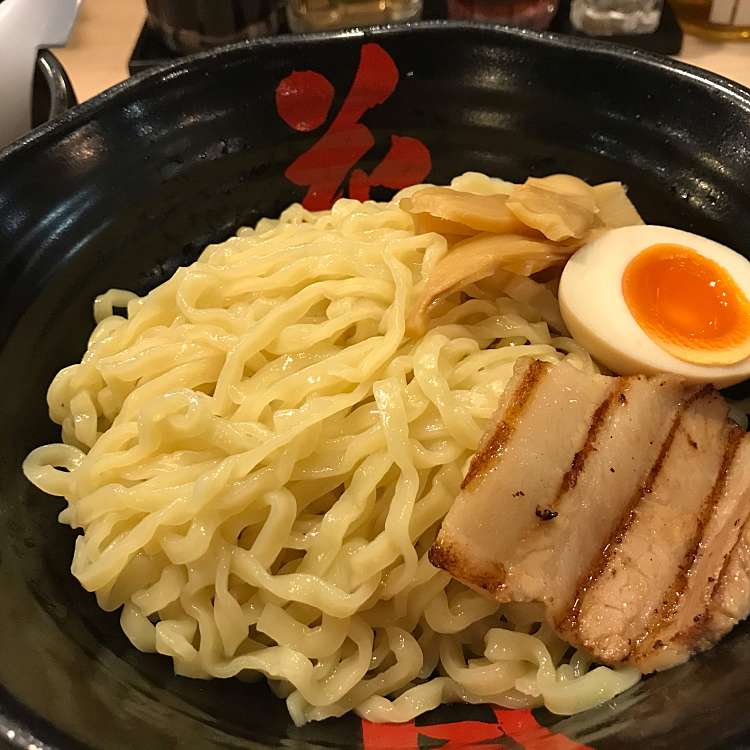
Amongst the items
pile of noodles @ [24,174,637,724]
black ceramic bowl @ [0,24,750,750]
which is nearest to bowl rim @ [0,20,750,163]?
black ceramic bowl @ [0,24,750,750]

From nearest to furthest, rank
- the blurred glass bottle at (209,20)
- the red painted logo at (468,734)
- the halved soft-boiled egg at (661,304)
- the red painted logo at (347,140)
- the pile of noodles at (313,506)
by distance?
the red painted logo at (468,734), the pile of noodles at (313,506), the halved soft-boiled egg at (661,304), the red painted logo at (347,140), the blurred glass bottle at (209,20)

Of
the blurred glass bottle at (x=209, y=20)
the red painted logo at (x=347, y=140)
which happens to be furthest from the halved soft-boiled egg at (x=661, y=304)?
the blurred glass bottle at (x=209, y=20)

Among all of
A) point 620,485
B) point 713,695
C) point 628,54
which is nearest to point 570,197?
point 628,54

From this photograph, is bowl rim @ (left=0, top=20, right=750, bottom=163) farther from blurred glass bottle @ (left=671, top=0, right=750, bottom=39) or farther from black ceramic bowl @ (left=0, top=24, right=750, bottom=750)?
blurred glass bottle @ (left=671, top=0, right=750, bottom=39)

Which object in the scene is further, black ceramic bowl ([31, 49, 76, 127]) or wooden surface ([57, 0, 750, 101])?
wooden surface ([57, 0, 750, 101])

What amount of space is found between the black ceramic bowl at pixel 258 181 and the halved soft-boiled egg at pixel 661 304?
191 mm

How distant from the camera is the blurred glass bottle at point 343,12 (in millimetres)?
3434

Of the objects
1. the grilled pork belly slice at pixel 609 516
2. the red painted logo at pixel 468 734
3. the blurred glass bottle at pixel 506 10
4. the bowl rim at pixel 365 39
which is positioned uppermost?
the bowl rim at pixel 365 39

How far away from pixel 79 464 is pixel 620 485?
1.17 metres

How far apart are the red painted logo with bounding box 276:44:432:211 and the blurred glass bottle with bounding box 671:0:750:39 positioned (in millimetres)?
2080

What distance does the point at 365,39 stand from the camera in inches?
90.9

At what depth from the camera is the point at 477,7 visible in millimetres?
3416

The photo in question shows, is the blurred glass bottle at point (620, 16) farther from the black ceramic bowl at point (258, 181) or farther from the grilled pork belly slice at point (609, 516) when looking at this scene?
the grilled pork belly slice at point (609, 516)

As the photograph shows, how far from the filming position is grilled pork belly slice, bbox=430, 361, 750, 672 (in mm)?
1431
